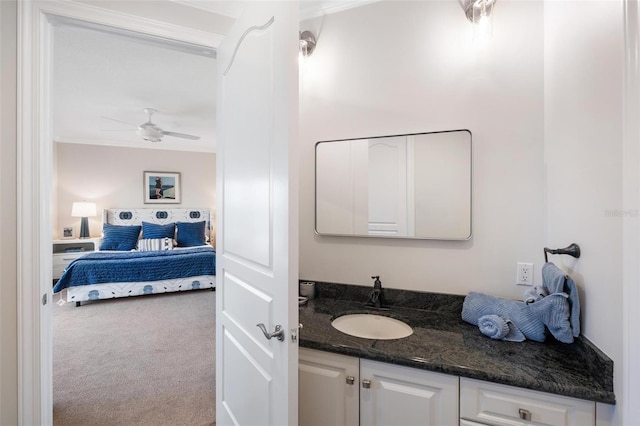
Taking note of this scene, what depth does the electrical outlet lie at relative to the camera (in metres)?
1.48

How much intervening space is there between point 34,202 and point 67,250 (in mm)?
4937

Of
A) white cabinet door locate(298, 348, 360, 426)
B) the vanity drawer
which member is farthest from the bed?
the vanity drawer

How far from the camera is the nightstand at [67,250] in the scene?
5.04m

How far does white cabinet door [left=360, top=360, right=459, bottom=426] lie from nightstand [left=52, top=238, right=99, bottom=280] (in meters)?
5.64

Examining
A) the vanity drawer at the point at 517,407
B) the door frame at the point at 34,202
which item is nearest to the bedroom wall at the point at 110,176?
the door frame at the point at 34,202

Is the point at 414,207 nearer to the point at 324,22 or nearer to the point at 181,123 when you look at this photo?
the point at 324,22

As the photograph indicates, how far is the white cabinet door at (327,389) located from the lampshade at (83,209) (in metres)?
5.71

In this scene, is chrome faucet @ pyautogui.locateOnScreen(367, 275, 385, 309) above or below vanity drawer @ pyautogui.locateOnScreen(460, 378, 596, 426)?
above

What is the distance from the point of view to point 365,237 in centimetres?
183

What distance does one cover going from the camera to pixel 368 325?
1604 millimetres

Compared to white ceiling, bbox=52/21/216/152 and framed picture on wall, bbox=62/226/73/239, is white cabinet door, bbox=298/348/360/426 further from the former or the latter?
framed picture on wall, bbox=62/226/73/239

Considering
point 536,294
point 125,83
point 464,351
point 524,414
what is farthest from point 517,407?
point 125,83

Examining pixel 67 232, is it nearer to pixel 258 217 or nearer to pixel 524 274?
pixel 258 217

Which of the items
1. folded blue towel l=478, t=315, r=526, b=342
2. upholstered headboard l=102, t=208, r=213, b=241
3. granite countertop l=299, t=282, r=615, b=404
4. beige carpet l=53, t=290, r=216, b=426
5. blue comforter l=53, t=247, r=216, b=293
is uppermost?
upholstered headboard l=102, t=208, r=213, b=241
